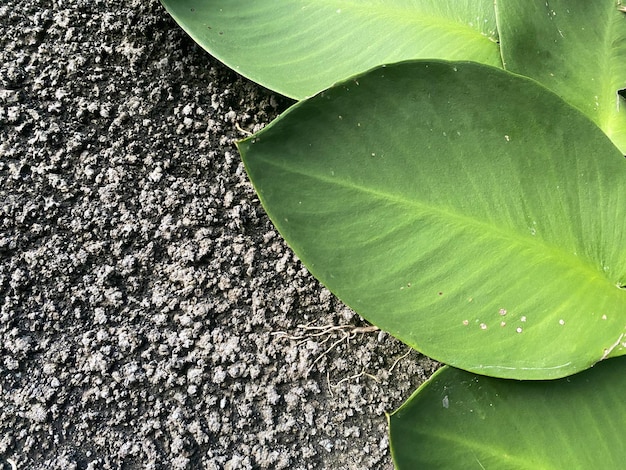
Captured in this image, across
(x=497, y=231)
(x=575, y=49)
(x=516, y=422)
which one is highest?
(x=575, y=49)

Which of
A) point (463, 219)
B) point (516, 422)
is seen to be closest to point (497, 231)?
point (463, 219)

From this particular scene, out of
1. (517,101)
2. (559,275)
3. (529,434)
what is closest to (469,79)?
(517,101)

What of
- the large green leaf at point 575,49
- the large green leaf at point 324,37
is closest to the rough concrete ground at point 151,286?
the large green leaf at point 324,37

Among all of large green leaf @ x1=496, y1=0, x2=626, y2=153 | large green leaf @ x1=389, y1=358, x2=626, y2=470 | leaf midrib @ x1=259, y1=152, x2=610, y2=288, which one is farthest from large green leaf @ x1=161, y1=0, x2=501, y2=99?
large green leaf @ x1=389, y1=358, x2=626, y2=470

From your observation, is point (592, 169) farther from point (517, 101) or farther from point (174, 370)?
point (174, 370)

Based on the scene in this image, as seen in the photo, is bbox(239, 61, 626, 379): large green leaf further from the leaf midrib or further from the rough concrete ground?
the rough concrete ground

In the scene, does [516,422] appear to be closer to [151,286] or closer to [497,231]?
[497,231]
